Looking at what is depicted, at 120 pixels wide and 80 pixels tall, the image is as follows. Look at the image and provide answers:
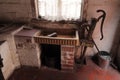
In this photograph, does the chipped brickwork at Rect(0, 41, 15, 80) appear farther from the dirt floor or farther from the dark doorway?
the dark doorway

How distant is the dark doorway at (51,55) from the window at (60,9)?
71 centimetres

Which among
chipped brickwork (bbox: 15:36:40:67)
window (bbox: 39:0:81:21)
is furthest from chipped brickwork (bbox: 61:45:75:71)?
window (bbox: 39:0:81:21)

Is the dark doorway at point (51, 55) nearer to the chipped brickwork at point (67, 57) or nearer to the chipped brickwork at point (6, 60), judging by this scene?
the chipped brickwork at point (67, 57)

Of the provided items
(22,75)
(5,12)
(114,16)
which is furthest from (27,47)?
(114,16)

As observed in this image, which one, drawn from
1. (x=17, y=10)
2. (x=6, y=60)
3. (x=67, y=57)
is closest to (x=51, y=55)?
(x=67, y=57)

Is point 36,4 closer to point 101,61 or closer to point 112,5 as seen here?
point 112,5

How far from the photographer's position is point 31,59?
9.04ft

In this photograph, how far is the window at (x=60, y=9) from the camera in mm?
2597

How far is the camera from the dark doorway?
286 cm

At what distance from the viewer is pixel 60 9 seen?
2.67 meters

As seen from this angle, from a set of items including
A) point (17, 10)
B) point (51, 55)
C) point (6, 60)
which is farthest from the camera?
point (51, 55)

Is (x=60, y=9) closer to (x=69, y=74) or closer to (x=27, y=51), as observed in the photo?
(x=27, y=51)

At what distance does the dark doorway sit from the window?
707 mm

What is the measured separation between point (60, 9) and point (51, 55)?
3.70ft
